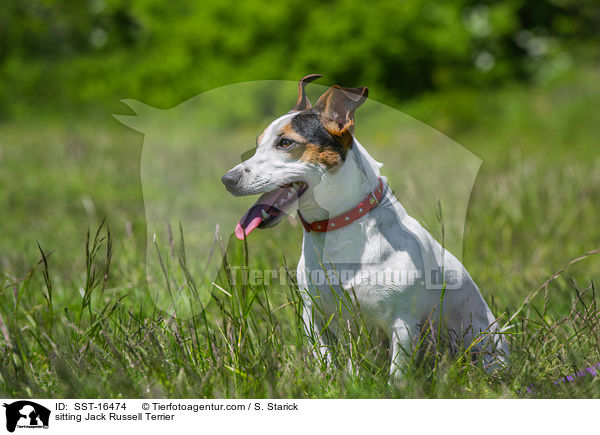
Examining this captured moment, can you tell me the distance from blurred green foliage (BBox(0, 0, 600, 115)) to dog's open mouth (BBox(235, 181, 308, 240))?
2.77ft

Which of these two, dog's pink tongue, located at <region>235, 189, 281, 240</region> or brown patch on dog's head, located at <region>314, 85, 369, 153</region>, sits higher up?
brown patch on dog's head, located at <region>314, 85, 369, 153</region>

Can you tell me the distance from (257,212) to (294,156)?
7.8 inches

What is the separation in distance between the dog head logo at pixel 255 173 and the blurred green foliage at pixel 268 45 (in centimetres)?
26

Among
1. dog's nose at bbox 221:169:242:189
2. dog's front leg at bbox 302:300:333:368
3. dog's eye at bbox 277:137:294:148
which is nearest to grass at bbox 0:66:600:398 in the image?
dog's front leg at bbox 302:300:333:368

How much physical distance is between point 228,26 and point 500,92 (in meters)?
5.91

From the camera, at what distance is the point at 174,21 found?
10539mm

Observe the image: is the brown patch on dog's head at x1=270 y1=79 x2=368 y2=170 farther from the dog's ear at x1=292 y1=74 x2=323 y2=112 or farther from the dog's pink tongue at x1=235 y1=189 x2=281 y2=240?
the dog's pink tongue at x1=235 y1=189 x2=281 y2=240

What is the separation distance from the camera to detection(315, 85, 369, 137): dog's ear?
171cm

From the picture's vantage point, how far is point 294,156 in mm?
1773
